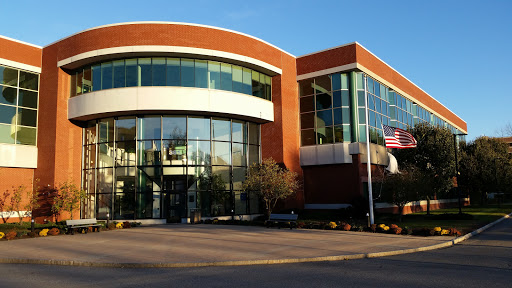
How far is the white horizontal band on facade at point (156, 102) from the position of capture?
28.6 meters

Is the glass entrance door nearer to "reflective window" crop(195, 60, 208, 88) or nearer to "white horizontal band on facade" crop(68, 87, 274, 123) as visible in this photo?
"white horizontal band on facade" crop(68, 87, 274, 123)

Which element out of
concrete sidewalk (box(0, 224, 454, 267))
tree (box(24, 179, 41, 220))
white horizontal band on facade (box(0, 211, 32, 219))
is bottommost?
concrete sidewalk (box(0, 224, 454, 267))

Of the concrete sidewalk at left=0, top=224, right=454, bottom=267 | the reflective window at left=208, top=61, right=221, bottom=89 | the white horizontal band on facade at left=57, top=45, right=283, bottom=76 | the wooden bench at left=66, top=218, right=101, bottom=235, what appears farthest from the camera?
the reflective window at left=208, top=61, right=221, bottom=89

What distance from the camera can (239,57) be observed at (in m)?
30.9

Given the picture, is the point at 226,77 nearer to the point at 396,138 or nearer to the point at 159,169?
the point at 159,169

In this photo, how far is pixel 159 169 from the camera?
2939cm

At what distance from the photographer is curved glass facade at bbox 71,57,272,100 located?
29.2 metres

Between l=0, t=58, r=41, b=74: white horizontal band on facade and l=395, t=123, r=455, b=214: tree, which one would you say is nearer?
l=0, t=58, r=41, b=74: white horizontal band on facade

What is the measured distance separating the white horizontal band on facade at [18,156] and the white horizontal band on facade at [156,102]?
149 inches

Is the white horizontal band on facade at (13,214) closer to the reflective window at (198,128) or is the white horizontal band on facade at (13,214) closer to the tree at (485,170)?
the reflective window at (198,128)

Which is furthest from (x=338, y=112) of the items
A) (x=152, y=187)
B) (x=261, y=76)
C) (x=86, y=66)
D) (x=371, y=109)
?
(x=86, y=66)

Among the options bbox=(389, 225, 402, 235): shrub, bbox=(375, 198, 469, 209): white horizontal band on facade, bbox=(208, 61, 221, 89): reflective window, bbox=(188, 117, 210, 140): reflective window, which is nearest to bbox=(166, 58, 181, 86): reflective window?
bbox=(208, 61, 221, 89): reflective window

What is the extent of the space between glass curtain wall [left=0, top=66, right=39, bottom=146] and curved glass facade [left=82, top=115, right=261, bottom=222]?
446 cm

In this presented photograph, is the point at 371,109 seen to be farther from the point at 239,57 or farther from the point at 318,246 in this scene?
the point at 318,246
